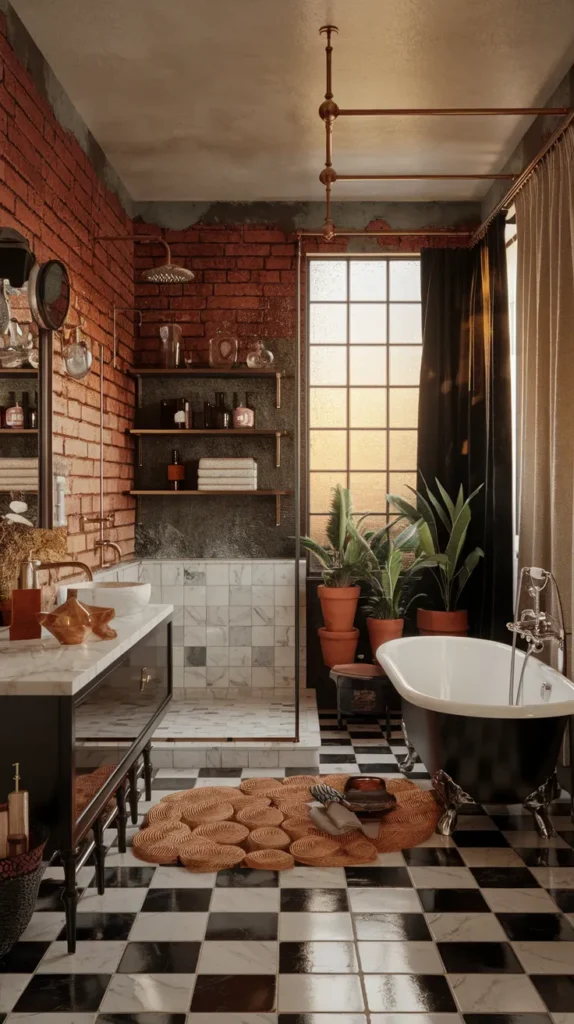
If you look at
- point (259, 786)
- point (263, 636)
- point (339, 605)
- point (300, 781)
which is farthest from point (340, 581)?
point (259, 786)

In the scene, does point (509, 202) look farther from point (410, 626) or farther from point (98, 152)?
point (410, 626)

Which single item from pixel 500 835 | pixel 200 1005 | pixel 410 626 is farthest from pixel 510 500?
pixel 200 1005

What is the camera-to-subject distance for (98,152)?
16.1ft

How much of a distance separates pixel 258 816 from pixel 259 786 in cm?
38

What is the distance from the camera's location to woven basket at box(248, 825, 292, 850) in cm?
335

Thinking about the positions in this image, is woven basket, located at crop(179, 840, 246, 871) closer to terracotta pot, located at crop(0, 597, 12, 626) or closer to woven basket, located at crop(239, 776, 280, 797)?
woven basket, located at crop(239, 776, 280, 797)

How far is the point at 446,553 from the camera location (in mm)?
5285

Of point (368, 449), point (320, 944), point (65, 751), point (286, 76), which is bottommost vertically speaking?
point (320, 944)

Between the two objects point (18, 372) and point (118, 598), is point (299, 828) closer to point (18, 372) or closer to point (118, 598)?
point (118, 598)

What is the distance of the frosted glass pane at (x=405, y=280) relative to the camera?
597 centimetres

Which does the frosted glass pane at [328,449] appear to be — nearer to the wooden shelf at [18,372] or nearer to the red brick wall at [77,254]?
the red brick wall at [77,254]

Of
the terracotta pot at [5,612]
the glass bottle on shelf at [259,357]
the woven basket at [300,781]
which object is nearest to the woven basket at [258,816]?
the woven basket at [300,781]

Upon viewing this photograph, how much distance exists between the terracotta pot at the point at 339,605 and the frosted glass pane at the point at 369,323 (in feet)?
5.77

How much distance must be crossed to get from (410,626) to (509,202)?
8.88ft
